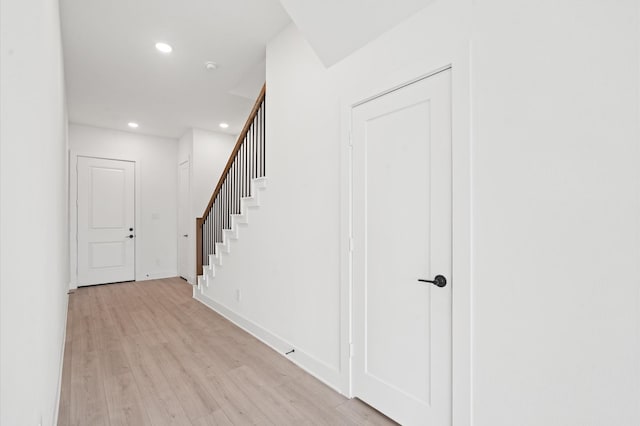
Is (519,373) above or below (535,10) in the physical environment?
below

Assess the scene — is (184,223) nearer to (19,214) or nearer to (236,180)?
(236,180)

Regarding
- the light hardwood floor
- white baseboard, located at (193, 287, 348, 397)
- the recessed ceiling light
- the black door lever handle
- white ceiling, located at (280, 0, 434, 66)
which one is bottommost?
the light hardwood floor

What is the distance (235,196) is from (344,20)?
2513 mm

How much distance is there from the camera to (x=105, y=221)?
5.83 meters

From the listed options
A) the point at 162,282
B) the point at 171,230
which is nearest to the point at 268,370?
the point at 162,282

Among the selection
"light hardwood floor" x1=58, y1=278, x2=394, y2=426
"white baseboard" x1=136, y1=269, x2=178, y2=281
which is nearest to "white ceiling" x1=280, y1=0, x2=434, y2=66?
"light hardwood floor" x1=58, y1=278, x2=394, y2=426

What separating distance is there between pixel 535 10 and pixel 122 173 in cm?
664

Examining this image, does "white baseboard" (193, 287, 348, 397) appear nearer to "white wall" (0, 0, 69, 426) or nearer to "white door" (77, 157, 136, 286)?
"white wall" (0, 0, 69, 426)

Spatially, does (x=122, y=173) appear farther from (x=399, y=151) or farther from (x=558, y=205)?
(x=558, y=205)

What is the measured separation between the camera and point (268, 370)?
2559 millimetres

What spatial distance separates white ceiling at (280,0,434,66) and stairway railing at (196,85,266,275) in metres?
1.20

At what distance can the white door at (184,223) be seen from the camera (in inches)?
242

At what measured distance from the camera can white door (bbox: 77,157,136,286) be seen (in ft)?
18.5

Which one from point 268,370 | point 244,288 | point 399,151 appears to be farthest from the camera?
point 244,288
